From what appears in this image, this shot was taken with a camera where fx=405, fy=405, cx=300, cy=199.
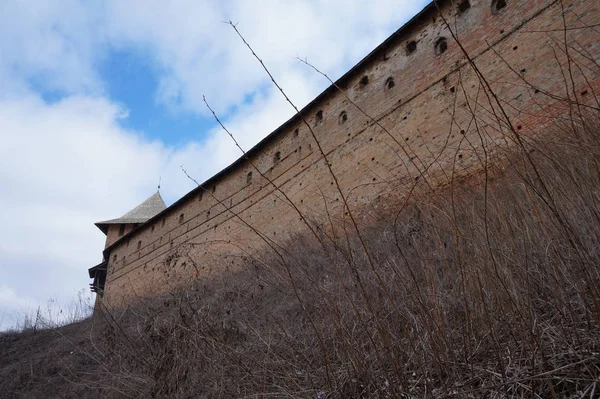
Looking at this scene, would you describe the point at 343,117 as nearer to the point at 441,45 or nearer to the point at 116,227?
the point at 441,45

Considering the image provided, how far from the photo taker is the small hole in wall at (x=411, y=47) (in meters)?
8.96

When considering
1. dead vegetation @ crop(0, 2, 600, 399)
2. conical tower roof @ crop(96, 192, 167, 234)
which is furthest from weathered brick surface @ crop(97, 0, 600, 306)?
conical tower roof @ crop(96, 192, 167, 234)

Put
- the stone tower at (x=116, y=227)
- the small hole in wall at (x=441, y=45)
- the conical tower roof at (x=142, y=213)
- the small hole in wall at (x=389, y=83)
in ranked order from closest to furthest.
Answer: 1. the small hole in wall at (x=441, y=45)
2. the small hole in wall at (x=389, y=83)
3. the stone tower at (x=116, y=227)
4. the conical tower roof at (x=142, y=213)

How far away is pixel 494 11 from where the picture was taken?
296 inches

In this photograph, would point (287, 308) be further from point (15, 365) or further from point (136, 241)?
point (136, 241)

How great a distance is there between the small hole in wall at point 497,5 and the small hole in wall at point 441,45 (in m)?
1.01

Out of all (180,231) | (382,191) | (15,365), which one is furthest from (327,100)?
(15,365)

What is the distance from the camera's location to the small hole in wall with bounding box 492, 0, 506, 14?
7.47 m

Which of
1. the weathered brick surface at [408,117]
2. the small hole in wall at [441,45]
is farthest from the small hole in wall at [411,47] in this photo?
the small hole in wall at [441,45]

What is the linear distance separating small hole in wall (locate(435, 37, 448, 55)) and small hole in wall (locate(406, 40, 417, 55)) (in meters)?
0.61

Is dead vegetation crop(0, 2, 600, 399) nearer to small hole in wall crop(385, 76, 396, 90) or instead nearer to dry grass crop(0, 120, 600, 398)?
dry grass crop(0, 120, 600, 398)

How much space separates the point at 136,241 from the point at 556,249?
18494 mm

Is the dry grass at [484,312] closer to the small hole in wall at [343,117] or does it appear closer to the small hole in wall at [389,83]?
the small hole in wall at [389,83]

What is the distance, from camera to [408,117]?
8367 millimetres
